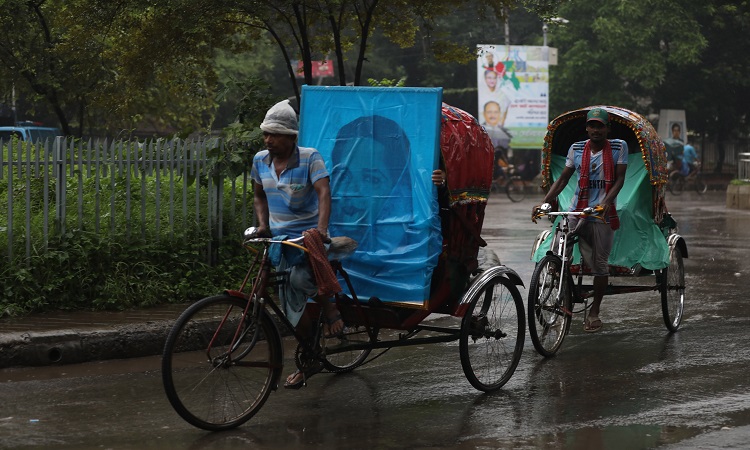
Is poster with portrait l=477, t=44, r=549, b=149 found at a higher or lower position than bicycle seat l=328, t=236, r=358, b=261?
higher

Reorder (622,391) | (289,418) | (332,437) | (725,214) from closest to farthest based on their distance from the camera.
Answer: (332,437), (289,418), (622,391), (725,214)

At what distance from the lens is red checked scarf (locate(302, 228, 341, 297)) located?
237 inches

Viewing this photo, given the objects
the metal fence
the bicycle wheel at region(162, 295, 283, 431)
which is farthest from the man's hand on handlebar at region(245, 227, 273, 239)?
the metal fence

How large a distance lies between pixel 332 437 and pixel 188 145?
520 centimetres

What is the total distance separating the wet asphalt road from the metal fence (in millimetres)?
1984

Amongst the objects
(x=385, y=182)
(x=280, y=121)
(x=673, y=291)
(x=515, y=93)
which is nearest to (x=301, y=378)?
(x=385, y=182)

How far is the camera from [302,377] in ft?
20.6

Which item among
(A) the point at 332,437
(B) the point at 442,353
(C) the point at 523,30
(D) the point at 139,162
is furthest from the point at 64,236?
(C) the point at 523,30

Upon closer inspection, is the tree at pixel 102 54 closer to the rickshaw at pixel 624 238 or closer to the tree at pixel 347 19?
the tree at pixel 347 19

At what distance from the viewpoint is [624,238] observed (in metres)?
9.22

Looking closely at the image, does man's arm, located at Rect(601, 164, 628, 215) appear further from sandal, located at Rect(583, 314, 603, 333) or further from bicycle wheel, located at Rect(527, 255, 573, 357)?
sandal, located at Rect(583, 314, 603, 333)

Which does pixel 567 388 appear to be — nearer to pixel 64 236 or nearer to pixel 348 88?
pixel 348 88

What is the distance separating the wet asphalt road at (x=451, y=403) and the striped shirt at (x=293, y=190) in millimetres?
1083

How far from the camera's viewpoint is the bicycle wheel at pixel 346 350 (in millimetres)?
6500
